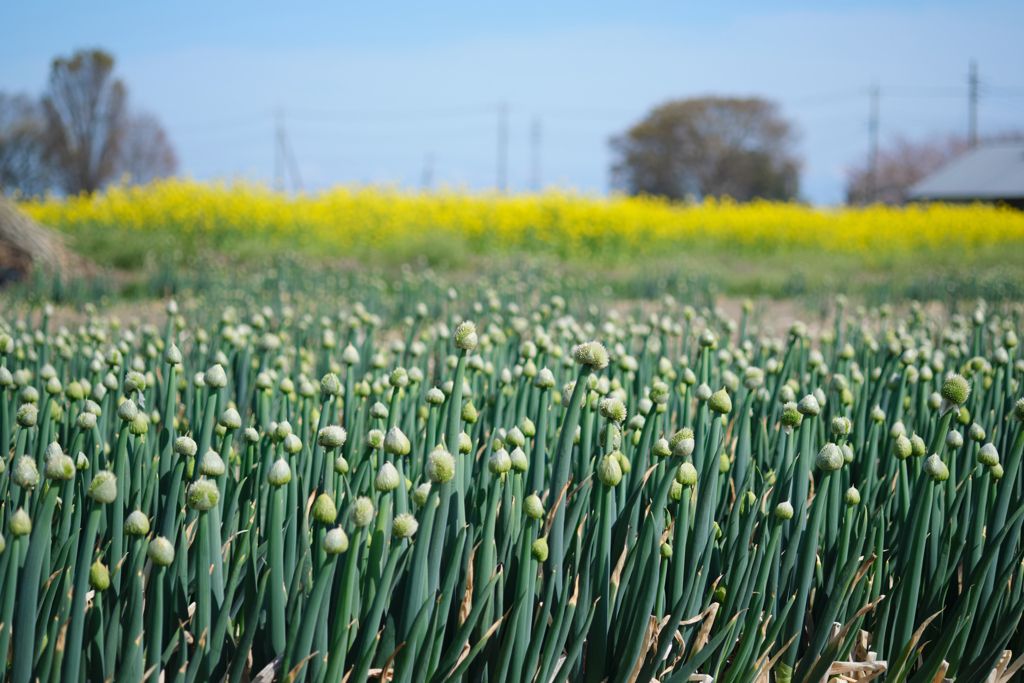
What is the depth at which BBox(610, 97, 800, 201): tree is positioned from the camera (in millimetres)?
45250

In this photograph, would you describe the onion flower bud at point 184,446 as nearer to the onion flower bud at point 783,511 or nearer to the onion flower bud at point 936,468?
the onion flower bud at point 783,511

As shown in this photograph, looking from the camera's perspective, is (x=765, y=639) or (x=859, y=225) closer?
(x=765, y=639)

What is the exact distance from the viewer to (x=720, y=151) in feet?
150

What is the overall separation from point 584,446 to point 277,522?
624mm

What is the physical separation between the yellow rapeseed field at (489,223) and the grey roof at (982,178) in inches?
653

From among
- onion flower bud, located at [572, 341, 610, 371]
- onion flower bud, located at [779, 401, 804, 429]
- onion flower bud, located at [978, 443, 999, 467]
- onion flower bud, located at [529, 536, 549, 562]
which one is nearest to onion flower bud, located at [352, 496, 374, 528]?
onion flower bud, located at [529, 536, 549, 562]

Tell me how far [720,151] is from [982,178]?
54.5 ft

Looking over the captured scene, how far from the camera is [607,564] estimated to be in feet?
3.88

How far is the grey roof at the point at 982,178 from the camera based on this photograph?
30.2 meters

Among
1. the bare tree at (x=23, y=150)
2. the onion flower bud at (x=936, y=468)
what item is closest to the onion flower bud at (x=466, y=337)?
the onion flower bud at (x=936, y=468)

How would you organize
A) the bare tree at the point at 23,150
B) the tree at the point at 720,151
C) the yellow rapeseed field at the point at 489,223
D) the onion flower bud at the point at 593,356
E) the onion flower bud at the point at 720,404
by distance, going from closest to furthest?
the onion flower bud at the point at 593,356
the onion flower bud at the point at 720,404
the yellow rapeseed field at the point at 489,223
the bare tree at the point at 23,150
the tree at the point at 720,151

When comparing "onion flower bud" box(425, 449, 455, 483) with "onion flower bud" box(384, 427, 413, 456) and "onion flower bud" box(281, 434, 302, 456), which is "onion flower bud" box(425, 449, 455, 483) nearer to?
"onion flower bud" box(384, 427, 413, 456)

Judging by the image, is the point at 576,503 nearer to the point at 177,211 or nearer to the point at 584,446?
the point at 584,446

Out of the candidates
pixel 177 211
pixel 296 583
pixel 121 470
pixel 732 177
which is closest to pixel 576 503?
pixel 296 583
